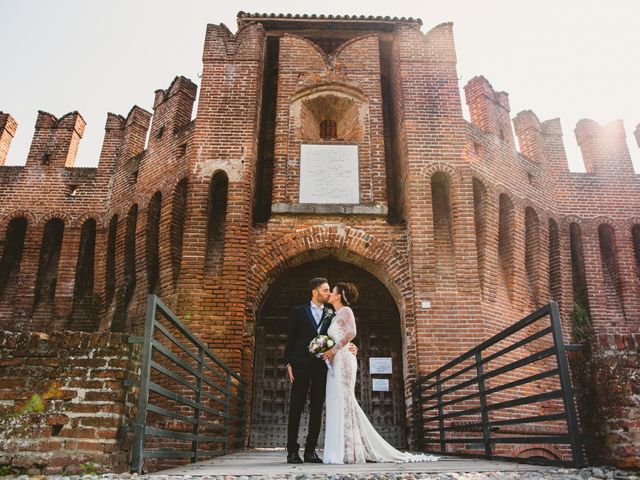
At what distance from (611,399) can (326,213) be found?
6.05m

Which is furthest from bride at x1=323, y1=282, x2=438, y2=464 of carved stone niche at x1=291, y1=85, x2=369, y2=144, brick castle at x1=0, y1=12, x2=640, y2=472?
carved stone niche at x1=291, y1=85, x2=369, y2=144

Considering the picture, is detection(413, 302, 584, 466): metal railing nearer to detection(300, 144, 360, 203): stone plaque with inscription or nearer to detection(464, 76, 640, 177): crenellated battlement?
detection(300, 144, 360, 203): stone plaque with inscription

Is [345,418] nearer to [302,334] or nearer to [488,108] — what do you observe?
[302,334]

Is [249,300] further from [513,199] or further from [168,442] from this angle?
[513,199]

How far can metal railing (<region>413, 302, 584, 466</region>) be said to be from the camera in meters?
4.12

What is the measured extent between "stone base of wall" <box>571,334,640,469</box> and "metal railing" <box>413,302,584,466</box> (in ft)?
0.83

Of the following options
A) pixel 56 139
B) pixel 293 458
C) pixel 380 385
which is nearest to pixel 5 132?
pixel 56 139

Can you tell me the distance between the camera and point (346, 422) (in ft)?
17.4

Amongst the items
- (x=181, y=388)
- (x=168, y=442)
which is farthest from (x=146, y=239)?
(x=168, y=442)

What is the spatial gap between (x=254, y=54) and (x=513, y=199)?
626 cm

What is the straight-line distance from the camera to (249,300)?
8.55 metres

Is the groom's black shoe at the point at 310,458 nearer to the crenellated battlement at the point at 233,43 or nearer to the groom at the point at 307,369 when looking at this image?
the groom at the point at 307,369

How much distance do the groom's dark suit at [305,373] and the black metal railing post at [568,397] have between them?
90.1 inches

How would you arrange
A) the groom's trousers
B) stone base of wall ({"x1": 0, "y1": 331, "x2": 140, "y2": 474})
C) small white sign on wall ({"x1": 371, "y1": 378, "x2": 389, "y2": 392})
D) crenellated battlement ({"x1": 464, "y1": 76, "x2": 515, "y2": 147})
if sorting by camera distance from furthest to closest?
1. crenellated battlement ({"x1": 464, "y1": 76, "x2": 515, "y2": 147})
2. small white sign on wall ({"x1": 371, "y1": 378, "x2": 389, "y2": 392})
3. the groom's trousers
4. stone base of wall ({"x1": 0, "y1": 331, "x2": 140, "y2": 474})
